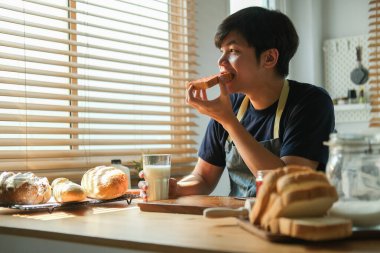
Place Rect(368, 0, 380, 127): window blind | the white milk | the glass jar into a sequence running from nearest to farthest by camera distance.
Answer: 1. the glass jar
2. the white milk
3. Rect(368, 0, 380, 127): window blind

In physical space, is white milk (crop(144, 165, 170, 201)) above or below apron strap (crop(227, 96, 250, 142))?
below

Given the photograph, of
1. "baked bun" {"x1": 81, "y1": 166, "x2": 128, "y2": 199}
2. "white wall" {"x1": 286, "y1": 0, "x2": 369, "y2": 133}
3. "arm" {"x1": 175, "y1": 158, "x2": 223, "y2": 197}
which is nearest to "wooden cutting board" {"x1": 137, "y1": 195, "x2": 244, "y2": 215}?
"baked bun" {"x1": 81, "y1": 166, "x2": 128, "y2": 199}

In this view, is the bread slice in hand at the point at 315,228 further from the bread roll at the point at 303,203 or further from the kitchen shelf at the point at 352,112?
the kitchen shelf at the point at 352,112

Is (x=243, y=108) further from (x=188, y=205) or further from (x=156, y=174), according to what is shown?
(x=188, y=205)

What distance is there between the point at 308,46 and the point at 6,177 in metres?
2.58

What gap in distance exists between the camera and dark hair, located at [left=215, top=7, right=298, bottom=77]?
71.8 inches

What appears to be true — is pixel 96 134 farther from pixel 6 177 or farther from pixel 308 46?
pixel 308 46

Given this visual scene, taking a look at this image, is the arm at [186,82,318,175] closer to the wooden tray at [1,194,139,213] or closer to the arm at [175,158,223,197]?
the arm at [175,158,223,197]

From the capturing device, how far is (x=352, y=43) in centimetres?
355

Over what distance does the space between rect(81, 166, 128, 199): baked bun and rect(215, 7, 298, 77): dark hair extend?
0.60m

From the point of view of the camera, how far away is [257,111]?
75.4 inches

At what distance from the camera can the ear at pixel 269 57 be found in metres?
1.86

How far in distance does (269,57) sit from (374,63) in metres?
1.85

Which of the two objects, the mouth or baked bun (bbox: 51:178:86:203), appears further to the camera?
the mouth
